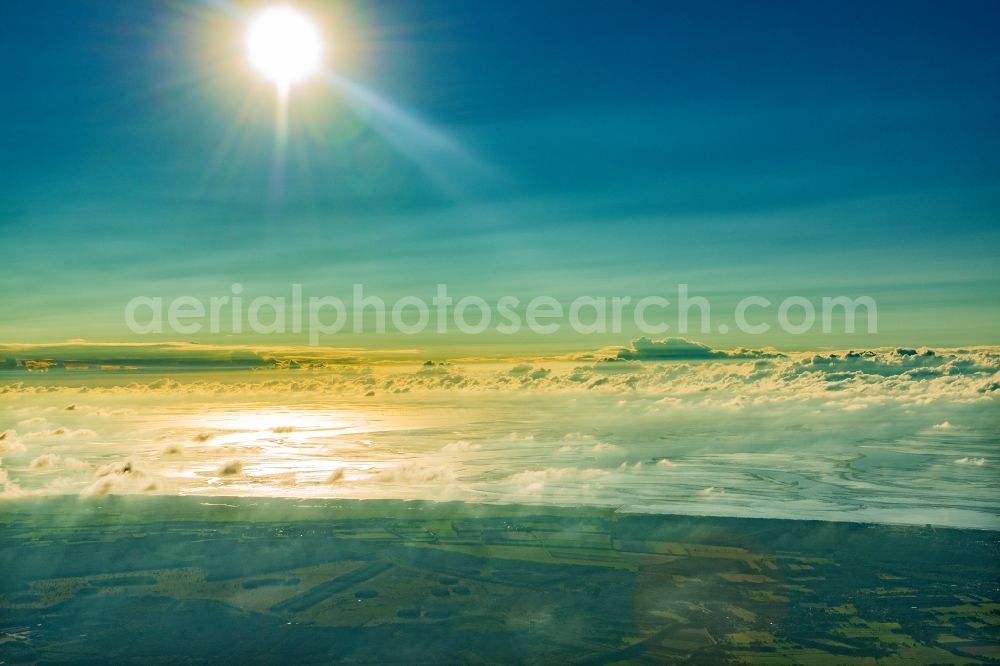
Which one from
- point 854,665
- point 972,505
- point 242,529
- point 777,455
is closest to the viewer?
point 854,665

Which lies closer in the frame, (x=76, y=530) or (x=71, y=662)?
(x=71, y=662)

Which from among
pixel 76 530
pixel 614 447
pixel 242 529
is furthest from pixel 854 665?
pixel 614 447

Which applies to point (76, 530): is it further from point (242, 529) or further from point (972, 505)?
point (972, 505)

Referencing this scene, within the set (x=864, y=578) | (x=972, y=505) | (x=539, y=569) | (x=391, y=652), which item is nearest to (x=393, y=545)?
(x=539, y=569)

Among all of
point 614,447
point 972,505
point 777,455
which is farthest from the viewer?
point 614,447

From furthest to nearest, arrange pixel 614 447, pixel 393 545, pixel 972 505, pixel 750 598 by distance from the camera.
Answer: pixel 614 447 < pixel 972 505 < pixel 393 545 < pixel 750 598

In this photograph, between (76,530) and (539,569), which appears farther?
(76,530)

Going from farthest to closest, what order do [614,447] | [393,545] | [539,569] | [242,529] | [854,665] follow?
[614,447]
[242,529]
[393,545]
[539,569]
[854,665]

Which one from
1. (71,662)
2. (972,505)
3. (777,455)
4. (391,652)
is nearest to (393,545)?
(391,652)

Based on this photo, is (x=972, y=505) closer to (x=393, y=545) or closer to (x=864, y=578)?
(x=864, y=578)
